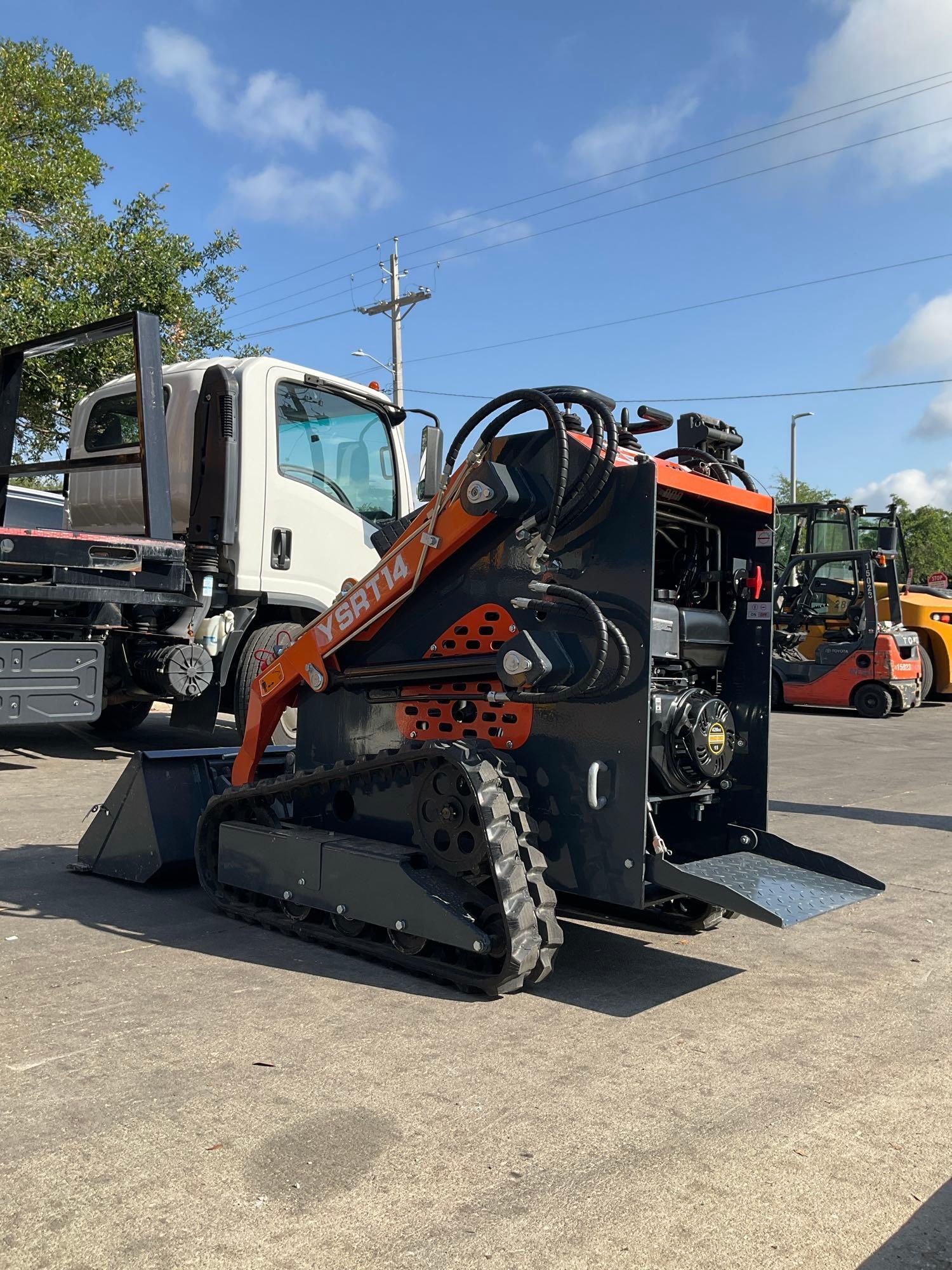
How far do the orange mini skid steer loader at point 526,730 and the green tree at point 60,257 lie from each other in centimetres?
1132

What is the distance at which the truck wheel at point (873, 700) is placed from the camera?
17.0 metres

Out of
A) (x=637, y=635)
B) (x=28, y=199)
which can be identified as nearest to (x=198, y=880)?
(x=637, y=635)

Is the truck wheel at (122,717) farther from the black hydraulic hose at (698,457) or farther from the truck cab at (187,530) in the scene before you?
the black hydraulic hose at (698,457)

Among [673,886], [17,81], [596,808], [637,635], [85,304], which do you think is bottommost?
[673,886]

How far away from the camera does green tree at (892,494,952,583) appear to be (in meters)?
58.6

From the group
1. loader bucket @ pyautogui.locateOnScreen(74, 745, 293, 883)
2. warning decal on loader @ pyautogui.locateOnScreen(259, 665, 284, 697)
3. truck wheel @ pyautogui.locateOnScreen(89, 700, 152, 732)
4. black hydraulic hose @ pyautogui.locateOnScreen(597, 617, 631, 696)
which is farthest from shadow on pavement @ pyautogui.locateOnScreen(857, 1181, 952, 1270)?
truck wheel @ pyautogui.locateOnScreen(89, 700, 152, 732)

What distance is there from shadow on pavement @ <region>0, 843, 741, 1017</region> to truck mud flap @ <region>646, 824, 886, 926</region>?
42cm

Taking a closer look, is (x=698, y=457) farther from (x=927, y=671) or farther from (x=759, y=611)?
(x=927, y=671)

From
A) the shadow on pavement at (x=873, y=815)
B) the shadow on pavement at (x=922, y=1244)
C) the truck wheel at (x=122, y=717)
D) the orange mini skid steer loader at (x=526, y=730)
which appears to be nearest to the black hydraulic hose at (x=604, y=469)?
the orange mini skid steer loader at (x=526, y=730)

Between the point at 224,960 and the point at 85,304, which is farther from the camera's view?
the point at 85,304

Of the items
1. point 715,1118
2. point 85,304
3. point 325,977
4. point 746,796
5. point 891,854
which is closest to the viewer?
point 715,1118

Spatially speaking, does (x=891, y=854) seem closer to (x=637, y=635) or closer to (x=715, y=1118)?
(x=637, y=635)

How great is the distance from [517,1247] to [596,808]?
171cm

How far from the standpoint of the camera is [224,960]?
4258mm
